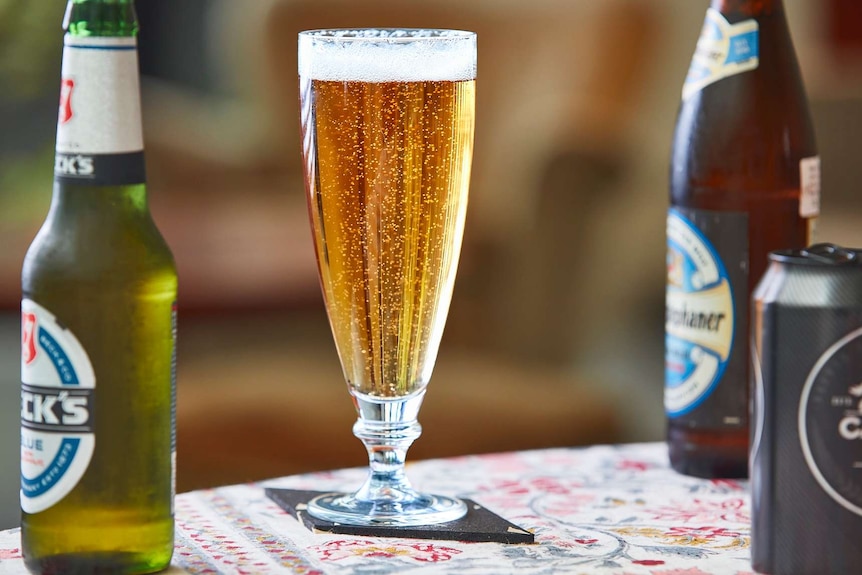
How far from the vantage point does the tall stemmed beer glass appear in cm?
92

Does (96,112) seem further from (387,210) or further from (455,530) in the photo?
(455,530)

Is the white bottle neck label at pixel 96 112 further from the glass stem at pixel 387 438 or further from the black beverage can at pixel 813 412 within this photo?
the black beverage can at pixel 813 412

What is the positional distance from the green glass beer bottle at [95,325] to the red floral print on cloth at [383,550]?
14cm

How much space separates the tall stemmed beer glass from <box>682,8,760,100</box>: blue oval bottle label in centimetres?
33

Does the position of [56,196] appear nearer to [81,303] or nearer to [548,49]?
[81,303]

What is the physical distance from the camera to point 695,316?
1.15m

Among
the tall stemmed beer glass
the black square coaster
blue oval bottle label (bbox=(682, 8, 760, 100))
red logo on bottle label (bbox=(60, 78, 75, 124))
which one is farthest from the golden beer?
blue oval bottle label (bbox=(682, 8, 760, 100))

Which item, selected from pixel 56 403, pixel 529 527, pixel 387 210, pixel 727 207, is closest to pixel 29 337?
pixel 56 403

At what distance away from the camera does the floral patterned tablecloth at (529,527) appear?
0.86 metres

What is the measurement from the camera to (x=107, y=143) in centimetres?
78

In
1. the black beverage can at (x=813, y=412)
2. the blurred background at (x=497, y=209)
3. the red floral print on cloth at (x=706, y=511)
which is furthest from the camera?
the blurred background at (x=497, y=209)

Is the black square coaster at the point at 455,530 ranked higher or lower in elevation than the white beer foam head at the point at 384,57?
lower

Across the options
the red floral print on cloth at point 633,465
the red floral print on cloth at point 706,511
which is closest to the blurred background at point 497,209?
the red floral print on cloth at point 633,465

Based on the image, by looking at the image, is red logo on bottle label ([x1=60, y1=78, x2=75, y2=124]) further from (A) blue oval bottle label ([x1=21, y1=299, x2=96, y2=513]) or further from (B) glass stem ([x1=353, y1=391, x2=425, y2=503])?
(B) glass stem ([x1=353, y1=391, x2=425, y2=503])
